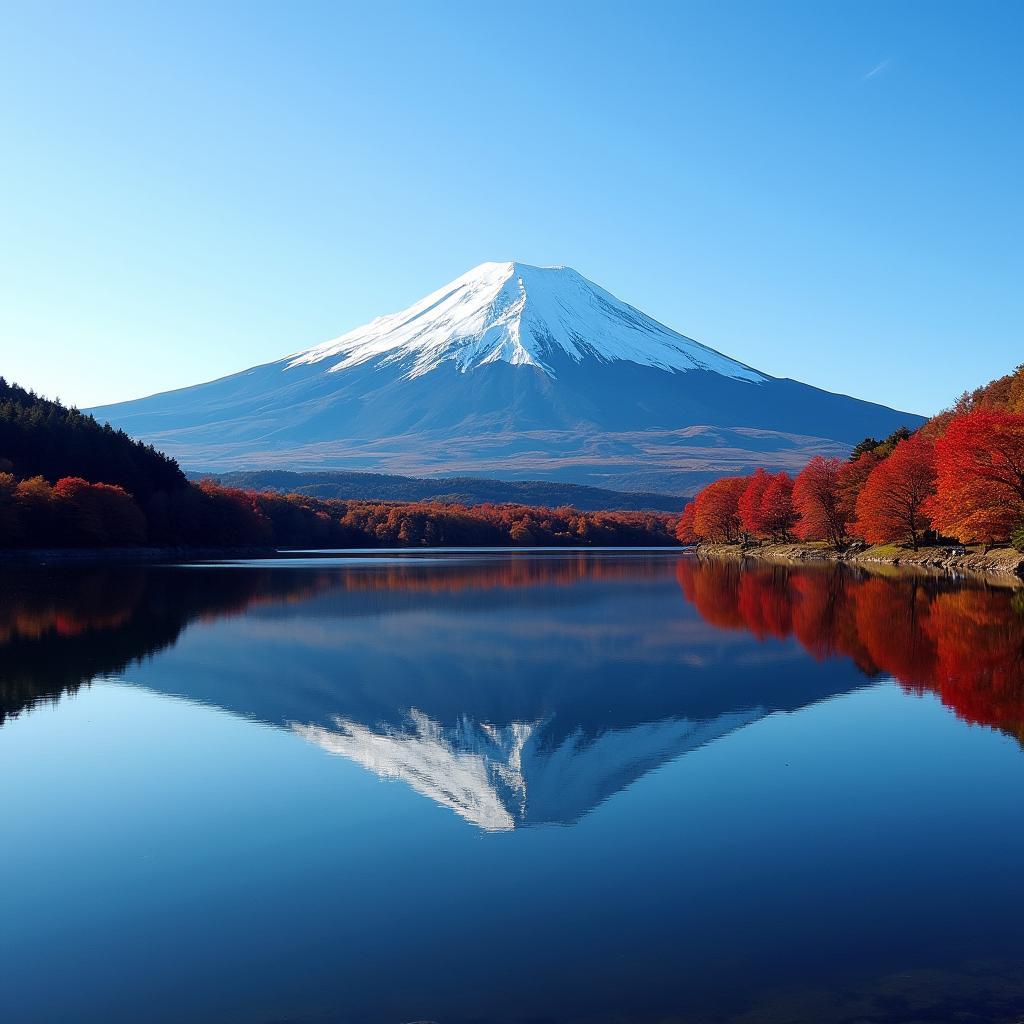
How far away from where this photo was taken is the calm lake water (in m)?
5.87

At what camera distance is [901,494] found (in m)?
58.2

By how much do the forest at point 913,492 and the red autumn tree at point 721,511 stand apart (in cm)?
10

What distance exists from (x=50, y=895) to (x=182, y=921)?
4.19ft

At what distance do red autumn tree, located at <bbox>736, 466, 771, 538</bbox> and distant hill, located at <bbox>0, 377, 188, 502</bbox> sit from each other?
49.2 meters

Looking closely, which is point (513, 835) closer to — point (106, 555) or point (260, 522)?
point (106, 555)

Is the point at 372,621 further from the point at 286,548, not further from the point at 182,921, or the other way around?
the point at 286,548

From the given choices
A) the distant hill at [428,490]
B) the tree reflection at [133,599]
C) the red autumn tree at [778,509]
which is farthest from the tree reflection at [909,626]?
the distant hill at [428,490]

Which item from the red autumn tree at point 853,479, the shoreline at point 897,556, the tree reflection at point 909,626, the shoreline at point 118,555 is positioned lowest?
the shoreline at point 118,555

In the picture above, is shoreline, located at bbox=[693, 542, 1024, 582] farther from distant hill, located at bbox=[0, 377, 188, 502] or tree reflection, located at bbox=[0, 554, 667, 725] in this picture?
distant hill, located at bbox=[0, 377, 188, 502]

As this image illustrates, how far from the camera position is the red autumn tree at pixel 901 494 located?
57125 millimetres

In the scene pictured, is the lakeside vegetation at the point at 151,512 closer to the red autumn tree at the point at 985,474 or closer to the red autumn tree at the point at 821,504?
the red autumn tree at the point at 821,504

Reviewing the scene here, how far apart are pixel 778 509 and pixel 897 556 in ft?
70.0

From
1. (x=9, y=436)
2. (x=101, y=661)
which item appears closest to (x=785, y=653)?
(x=101, y=661)

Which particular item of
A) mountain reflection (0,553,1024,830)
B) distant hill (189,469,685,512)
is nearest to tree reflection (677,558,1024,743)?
mountain reflection (0,553,1024,830)
